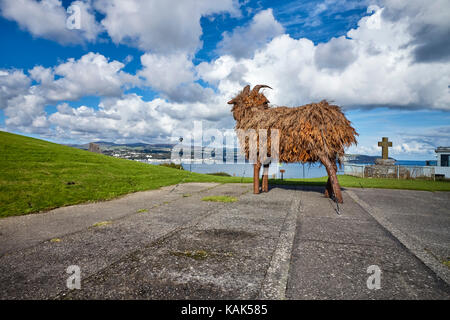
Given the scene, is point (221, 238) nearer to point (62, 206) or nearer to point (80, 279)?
point (80, 279)

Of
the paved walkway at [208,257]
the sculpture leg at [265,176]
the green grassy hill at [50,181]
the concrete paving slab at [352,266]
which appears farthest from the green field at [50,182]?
the concrete paving slab at [352,266]

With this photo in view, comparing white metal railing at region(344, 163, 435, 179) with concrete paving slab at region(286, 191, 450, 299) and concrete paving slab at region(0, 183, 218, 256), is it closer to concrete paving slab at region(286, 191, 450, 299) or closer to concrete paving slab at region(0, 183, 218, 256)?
concrete paving slab at region(286, 191, 450, 299)

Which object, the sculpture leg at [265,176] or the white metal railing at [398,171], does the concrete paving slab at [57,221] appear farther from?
the white metal railing at [398,171]

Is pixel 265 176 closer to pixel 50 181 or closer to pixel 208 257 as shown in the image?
pixel 208 257

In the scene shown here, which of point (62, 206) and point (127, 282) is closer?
point (127, 282)

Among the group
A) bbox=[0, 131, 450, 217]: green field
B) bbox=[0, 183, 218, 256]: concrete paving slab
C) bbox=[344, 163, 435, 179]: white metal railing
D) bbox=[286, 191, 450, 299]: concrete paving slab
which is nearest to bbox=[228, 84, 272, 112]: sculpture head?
bbox=[0, 183, 218, 256]: concrete paving slab

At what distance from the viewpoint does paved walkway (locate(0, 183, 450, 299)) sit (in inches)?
102

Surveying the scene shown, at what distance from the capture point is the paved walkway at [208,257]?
260cm

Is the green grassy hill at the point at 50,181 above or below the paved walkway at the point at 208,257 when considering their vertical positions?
above

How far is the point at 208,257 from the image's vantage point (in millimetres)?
3443

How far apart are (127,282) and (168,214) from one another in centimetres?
338

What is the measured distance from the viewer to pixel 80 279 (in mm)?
2805

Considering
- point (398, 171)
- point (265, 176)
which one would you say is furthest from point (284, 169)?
point (398, 171)
